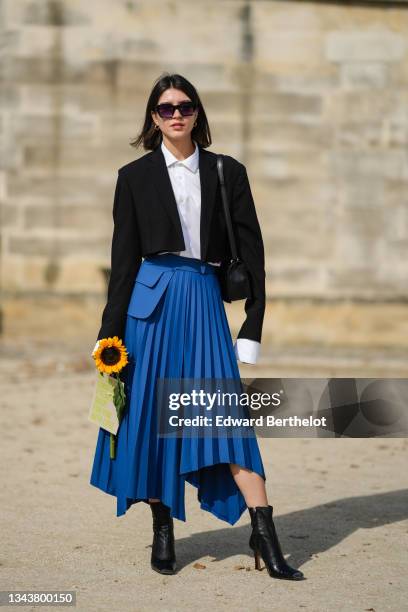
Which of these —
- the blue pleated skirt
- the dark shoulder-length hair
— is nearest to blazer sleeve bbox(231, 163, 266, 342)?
the blue pleated skirt

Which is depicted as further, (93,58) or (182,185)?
(93,58)

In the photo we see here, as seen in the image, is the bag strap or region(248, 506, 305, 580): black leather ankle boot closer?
region(248, 506, 305, 580): black leather ankle boot

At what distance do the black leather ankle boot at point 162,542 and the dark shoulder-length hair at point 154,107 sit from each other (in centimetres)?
138

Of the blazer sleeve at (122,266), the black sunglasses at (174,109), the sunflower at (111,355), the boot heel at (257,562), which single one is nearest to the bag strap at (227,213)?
the black sunglasses at (174,109)

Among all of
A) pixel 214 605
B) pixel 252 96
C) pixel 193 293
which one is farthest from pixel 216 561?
pixel 252 96

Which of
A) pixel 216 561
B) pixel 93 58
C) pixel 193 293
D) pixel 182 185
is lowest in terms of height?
pixel 216 561

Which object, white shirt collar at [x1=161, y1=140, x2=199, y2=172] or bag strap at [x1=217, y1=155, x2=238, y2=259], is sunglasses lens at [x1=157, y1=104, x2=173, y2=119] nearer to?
white shirt collar at [x1=161, y1=140, x2=199, y2=172]

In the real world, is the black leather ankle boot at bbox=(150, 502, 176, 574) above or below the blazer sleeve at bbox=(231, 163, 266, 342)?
below

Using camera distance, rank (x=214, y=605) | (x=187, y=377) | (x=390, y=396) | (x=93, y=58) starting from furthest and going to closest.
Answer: (x=93, y=58), (x=390, y=396), (x=187, y=377), (x=214, y=605)

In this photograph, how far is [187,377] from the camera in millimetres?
4543

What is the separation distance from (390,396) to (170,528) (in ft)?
4.81

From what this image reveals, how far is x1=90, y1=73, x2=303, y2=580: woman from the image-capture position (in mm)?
4504

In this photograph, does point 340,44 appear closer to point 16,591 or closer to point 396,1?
point 396,1

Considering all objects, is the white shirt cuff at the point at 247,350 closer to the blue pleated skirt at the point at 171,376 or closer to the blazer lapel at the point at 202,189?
the blue pleated skirt at the point at 171,376
